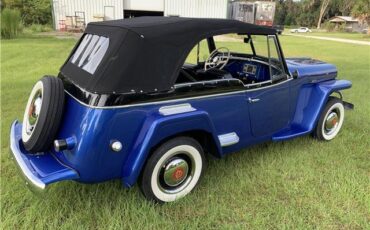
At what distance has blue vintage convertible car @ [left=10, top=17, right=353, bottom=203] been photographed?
2.47 m

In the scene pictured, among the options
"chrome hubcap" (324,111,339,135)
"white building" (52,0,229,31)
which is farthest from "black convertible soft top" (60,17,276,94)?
"white building" (52,0,229,31)

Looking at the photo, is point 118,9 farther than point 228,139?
Yes

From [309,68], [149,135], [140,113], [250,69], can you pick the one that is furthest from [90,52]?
[309,68]

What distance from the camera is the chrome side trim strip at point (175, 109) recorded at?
268cm

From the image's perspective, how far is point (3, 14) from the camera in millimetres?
17188

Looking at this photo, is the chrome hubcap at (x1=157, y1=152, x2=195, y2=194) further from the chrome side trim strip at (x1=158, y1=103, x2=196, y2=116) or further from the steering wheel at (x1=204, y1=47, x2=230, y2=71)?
the steering wheel at (x1=204, y1=47, x2=230, y2=71)

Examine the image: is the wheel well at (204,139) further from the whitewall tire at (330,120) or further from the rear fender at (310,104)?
the whitewall tire at (330,120)

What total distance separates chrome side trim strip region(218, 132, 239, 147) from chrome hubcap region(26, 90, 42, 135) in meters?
1.63

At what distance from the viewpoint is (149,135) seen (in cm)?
254

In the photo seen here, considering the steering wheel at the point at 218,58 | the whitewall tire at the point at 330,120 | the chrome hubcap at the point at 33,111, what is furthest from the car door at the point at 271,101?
the chrome hubcap at the point at 33,111

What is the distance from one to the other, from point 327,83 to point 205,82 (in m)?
2.19

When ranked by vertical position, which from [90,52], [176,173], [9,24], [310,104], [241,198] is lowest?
[241,198]

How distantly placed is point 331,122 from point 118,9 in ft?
78.7

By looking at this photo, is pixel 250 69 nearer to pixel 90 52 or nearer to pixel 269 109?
pixel 269 109
